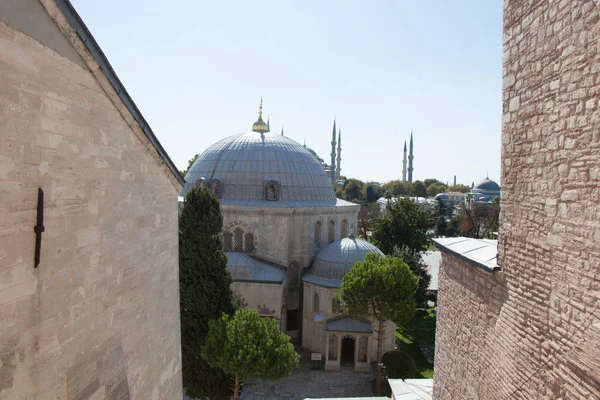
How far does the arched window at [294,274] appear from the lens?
1720cm

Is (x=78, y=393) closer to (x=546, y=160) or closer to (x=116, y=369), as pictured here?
(x=116, y=369)

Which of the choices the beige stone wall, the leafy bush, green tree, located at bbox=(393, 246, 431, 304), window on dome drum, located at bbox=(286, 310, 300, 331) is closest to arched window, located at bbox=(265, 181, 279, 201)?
window on dome drum, located at bbox=(286, 310, 300, 331)

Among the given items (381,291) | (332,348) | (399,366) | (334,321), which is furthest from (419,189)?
(381,291)

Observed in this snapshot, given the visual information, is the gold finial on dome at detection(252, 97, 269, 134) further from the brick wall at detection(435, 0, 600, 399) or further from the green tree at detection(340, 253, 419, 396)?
the brick wall at detection(435, 0, 600, 399)

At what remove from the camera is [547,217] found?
147 inches

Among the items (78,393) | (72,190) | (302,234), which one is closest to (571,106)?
(72,190)

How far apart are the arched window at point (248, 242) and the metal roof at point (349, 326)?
172 inches

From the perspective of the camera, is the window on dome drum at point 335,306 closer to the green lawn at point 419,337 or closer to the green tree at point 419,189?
the green lawn at point 419,337

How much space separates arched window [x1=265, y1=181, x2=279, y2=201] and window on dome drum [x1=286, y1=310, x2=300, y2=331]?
4700mm

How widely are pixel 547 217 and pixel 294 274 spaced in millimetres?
14057

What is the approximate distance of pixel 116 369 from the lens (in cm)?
421

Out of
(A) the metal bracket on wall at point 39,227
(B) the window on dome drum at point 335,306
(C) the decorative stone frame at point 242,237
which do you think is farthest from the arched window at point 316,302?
(A) the metal bracket on wall at point 39,227

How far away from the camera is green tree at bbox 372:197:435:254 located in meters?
24.2

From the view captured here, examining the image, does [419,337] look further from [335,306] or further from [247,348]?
[247,348]
